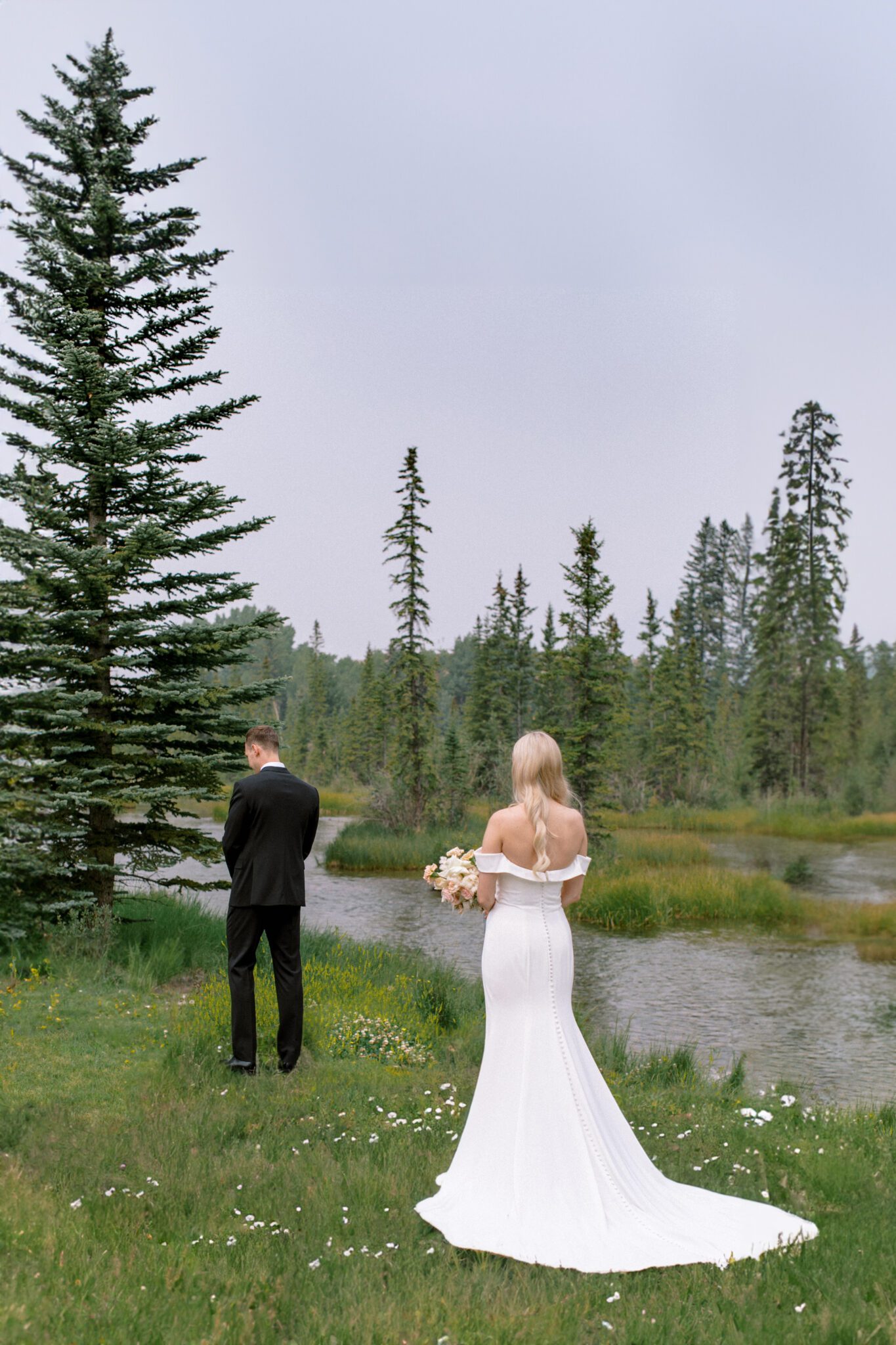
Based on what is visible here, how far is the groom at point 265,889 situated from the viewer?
7699 mm

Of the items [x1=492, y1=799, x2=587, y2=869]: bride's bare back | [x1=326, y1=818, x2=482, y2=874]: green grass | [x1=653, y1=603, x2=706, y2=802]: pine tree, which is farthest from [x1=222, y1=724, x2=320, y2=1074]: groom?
[x1=653, y1=603, x2=706, y2=802]: pine tree

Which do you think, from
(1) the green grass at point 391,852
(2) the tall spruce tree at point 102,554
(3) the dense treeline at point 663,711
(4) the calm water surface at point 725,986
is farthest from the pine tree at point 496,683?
(2) the tall spruce tree at point 102,554

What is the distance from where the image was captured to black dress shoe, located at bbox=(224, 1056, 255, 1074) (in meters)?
7.67

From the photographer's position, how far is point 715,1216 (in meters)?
5.01

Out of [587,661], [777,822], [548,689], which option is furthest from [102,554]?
[548,689]

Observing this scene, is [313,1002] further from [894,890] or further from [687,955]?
[894,890]

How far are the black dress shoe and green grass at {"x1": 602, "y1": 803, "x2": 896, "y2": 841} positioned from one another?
31169 mm

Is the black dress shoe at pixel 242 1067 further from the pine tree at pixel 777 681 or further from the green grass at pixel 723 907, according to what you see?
the pine tree at pixel 777 681

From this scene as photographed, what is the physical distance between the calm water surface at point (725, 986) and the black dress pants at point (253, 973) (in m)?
4.21

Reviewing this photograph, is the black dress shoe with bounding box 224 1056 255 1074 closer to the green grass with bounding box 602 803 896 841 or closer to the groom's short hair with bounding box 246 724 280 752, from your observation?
the groom's short hair with bounding box 246 724 280 752

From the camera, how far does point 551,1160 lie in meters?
4.96

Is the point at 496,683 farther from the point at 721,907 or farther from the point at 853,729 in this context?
the point at 721,907

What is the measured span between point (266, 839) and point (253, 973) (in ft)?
3.35

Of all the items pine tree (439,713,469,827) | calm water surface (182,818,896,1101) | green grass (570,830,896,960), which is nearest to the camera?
calm water surface (182,818,896,1101)
